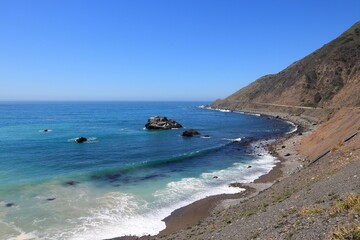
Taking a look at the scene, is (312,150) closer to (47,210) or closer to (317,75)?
(47,210)

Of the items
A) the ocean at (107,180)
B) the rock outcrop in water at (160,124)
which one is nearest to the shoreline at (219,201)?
the ocean at (107,180)

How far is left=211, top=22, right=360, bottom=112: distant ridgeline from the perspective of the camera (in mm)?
126056

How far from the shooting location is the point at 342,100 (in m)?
111

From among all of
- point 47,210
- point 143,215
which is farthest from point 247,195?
point 47,210

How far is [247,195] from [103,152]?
1255 inches

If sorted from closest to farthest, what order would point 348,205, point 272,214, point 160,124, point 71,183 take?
point 348,205, point 272,214, point 71,183, point 160,124

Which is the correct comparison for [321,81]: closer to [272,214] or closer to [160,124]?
[160,124]

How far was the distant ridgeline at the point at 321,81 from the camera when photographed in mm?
126056

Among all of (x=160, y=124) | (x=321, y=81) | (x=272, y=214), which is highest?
(x=321, y=81)

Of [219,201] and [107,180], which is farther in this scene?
[107,180]

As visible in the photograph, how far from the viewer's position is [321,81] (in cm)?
14412

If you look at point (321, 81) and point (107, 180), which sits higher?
point (321, 81)

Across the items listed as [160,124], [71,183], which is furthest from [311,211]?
[160,124]

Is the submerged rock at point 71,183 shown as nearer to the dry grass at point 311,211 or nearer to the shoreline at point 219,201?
the shoreline at point 219,201
